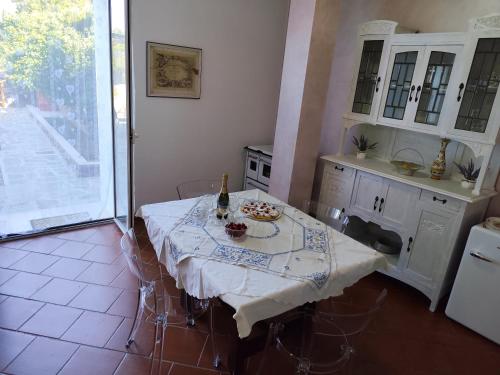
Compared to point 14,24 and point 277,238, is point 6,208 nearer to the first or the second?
point 14,24

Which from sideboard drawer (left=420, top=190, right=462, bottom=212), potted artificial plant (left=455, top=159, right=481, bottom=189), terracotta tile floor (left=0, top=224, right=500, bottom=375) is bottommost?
terracotta tile floor (left=0, top=224, right=500, bottom=375)

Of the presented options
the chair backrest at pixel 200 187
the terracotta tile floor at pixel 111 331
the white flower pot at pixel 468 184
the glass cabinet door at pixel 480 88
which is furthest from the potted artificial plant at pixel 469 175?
the chair backrest at pixel 200 187

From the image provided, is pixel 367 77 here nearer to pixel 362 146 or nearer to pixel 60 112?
pixel 362 146

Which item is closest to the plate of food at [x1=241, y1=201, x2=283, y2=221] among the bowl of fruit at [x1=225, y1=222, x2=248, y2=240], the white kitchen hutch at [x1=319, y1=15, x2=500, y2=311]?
the bowl of fruit at [x1=225, y1=222, x2=248, y2=240]

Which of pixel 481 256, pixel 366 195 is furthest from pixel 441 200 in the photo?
pixel 366 195

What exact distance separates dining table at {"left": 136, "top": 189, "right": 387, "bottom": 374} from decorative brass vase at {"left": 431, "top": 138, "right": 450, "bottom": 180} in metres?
1.29

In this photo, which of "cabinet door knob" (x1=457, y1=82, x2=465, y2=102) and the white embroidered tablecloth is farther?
"cabinet door knob" (x1=457, y1=82, x2=465, y2=102)

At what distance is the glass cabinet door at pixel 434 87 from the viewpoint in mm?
2623

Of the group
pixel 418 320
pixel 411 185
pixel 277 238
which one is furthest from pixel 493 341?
pixel 277 238

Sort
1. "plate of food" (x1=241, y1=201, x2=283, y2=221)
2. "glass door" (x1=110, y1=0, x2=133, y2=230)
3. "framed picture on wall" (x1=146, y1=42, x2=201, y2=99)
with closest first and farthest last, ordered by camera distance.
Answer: "plate of food" (x1=241, y1=201, x2=283, y2=221), "glass door" (x1=110, y1=0, x2=133, y2=230), "framed picture on wall" (x1=146, y1=42, x2=201, y2=99)

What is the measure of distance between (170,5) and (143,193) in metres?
1.92

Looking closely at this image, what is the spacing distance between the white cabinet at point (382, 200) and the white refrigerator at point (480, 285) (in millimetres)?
512

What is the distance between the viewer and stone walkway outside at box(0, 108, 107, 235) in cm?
301

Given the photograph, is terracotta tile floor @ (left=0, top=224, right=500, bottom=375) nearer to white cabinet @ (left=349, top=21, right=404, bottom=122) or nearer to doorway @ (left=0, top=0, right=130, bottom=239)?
doorway @ (left=0, top=0, right=130, bottom=239)
